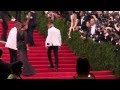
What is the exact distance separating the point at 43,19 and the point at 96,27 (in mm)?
3390

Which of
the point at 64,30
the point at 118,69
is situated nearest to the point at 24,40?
the point at 118,69

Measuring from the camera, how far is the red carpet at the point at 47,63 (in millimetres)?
13172

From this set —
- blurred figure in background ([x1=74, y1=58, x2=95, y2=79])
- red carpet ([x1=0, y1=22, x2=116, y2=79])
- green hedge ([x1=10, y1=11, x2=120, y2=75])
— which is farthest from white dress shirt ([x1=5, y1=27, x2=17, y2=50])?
blurred figure in background ([x1=74, y1=58, x2=95, y2=79])

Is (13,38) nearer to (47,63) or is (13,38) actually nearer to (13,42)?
(13,42)

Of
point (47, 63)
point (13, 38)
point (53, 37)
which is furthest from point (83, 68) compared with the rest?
point (47, 63)

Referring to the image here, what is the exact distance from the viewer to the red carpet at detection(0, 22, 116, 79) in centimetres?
1317

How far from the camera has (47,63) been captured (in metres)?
14.4

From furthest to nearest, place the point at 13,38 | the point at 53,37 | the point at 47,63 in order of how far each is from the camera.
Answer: the point at 47,63 → the point at 53,37 → the point at 13,38

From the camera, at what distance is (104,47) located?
551 inches

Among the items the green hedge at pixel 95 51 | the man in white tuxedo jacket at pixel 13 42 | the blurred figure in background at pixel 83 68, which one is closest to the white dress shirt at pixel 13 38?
the man in white tuxedo jacket at pixel 13 42

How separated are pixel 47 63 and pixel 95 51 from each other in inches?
55.0

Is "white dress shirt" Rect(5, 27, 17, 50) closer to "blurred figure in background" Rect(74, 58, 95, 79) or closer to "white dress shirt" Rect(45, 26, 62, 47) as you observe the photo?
"white dress shirt" Rect(45, 26, 62, 47)
